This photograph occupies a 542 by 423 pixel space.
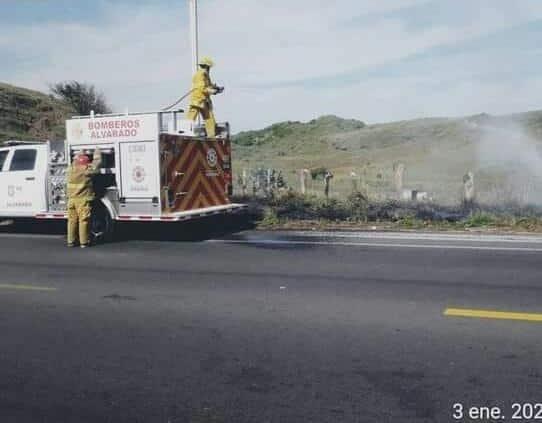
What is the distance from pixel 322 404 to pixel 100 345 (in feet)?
7.31

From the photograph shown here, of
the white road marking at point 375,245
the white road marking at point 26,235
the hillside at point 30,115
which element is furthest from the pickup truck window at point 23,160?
the hillside at point 30,115

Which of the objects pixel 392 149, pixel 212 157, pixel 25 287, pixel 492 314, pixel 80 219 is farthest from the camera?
pixel 392 149

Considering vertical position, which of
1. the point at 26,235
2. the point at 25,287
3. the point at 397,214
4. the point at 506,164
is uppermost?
the point at 506,164

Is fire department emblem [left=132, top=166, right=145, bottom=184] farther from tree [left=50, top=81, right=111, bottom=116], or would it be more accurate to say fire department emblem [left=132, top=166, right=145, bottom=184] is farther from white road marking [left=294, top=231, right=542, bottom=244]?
tree [left=50, top=81, right=111, bottom=116]

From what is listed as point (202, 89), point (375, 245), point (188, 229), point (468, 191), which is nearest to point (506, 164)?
point (468, 191)

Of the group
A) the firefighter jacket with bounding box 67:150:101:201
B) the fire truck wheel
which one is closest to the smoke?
the fire truck wheel

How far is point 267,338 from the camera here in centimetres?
587

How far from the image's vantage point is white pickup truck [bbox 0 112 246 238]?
39.0 feet

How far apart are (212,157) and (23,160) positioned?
3.58 m

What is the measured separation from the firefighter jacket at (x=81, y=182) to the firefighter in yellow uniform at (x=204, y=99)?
255 centimetres

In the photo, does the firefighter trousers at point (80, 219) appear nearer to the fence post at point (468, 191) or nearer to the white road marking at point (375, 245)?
the white road marking at point (375, 245)

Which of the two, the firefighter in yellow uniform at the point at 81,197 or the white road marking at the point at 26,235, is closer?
the firefighter in yellow uniform at the point at 81,197

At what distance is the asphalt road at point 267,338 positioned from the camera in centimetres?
447

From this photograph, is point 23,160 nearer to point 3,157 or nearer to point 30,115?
point 3,157
